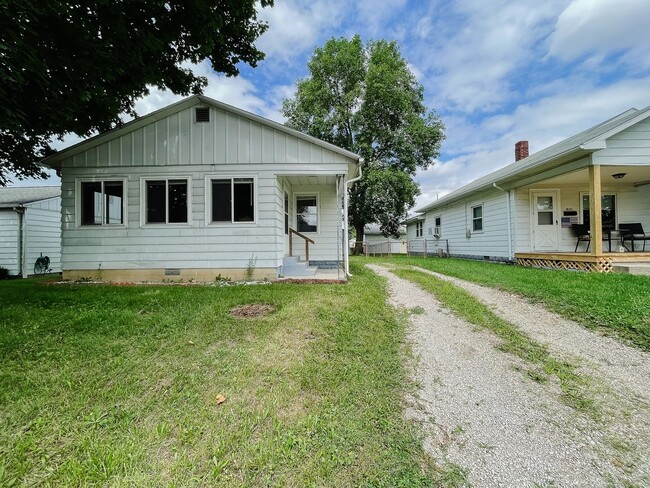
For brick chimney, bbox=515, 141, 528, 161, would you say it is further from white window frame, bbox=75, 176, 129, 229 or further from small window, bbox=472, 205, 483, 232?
white window frame, bbox=75, 176, 129, 229

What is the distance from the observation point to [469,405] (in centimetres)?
271

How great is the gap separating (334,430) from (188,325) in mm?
2826

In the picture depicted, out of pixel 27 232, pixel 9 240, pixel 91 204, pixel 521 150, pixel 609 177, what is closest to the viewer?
pixel 91 204

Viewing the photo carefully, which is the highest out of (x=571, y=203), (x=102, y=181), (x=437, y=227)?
(x=102, y=181)

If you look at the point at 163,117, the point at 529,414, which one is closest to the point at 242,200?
the point at 163,117

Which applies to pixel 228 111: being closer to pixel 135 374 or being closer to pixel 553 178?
pixel 135 374

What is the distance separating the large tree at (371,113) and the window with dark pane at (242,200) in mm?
13191

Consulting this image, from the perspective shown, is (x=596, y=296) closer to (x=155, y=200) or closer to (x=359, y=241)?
(x=155, y=200)

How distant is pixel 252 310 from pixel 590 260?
30.9ft

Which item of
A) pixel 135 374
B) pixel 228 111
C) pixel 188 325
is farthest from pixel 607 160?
pixel 135 374

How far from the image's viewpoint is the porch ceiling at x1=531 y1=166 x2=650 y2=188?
9336 millimetres

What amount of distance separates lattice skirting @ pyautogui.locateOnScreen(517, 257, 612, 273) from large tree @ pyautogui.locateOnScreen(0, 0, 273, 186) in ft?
37.1

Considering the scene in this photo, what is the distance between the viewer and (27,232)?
44.8ft

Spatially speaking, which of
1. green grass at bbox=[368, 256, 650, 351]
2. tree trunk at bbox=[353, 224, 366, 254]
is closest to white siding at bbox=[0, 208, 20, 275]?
green grass at bbox=[368, 256, 650, 351]
